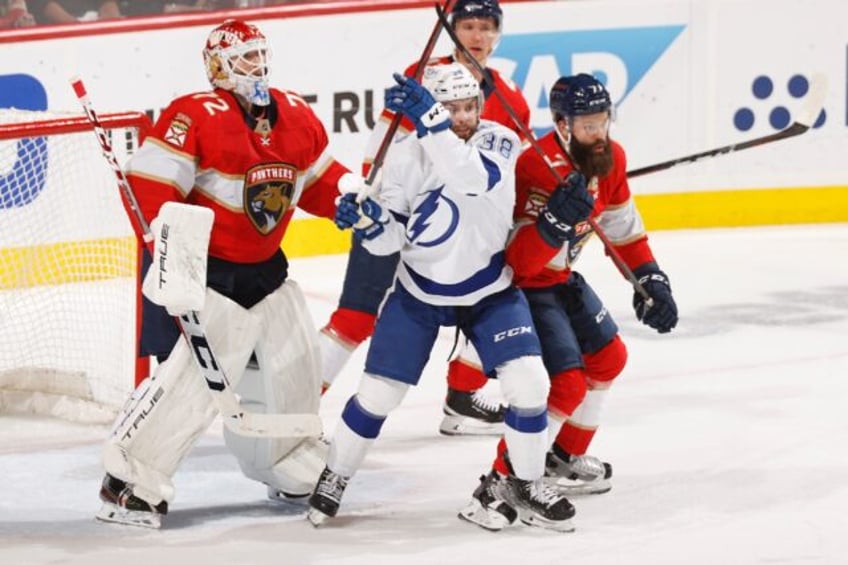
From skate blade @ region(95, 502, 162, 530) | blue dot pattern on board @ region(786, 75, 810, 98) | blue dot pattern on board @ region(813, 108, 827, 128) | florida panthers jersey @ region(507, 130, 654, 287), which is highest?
florida panthers jersey @ region(507, 130, 654, 287)

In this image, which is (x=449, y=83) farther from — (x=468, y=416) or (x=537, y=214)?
(x=468, y=416)

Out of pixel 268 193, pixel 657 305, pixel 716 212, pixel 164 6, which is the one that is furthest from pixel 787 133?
pixel 716 212

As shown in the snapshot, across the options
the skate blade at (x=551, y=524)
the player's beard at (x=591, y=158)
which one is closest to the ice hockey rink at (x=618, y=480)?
the skate blade at (x=551, y=524)

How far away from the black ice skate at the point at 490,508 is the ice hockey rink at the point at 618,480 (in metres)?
0.04

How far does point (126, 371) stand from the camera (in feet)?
17.7

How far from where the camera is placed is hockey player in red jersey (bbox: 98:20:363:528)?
4168mm

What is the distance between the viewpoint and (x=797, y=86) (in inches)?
311

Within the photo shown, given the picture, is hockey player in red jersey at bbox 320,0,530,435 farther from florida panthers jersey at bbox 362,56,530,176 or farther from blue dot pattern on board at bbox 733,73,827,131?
blue dot pattern on board at bbox 733,73,827,131

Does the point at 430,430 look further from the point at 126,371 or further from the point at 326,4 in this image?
the point at 326,4

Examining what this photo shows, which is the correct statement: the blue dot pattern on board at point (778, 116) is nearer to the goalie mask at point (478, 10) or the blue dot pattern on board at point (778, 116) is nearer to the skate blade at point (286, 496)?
the goalie mask at point (478, 10)

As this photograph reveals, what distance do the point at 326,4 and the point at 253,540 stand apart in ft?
11.5

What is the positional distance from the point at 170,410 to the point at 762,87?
14.1 feet

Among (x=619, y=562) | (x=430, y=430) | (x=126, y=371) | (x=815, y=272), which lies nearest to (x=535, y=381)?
(x=619, y=562)

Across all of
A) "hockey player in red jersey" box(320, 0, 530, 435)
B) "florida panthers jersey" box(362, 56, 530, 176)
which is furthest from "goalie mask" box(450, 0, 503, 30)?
"florida panthers jersey" box(362, 56, 530, 176)
